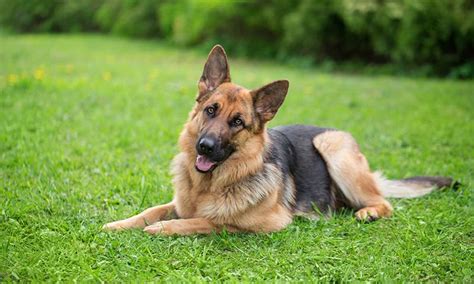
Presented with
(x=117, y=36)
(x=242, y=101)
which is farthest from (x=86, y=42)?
(x=242, y=101)

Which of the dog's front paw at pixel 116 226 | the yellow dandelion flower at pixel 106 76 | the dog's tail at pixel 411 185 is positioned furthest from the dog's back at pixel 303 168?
the yellow dandelion flower at pixel 106 76

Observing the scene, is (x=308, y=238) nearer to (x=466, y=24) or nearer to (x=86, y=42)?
(x=466, y=24)

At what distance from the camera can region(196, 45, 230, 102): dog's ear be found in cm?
462

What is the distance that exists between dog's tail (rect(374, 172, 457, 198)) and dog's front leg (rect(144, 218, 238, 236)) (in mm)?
2190

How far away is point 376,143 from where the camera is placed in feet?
25.0

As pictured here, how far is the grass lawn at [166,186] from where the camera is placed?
3.78 m

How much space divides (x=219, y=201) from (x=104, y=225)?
107 cm

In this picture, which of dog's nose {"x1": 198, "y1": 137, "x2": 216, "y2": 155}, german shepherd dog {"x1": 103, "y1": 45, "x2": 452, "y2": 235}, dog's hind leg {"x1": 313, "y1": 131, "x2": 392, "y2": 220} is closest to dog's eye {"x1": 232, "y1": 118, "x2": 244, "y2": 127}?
german shepherd dog {"x1": 103, "y1": 45, "x2": 452, "y2": 235}

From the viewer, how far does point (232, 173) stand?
176 inches

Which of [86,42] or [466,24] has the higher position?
[466,24]

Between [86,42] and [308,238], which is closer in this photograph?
[308,238]

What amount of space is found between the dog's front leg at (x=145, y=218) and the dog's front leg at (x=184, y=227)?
193 millimetres

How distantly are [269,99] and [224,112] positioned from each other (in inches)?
19.1

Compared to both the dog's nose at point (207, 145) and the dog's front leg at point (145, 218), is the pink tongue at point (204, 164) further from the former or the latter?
the dog's front leg at point (145, 218)
